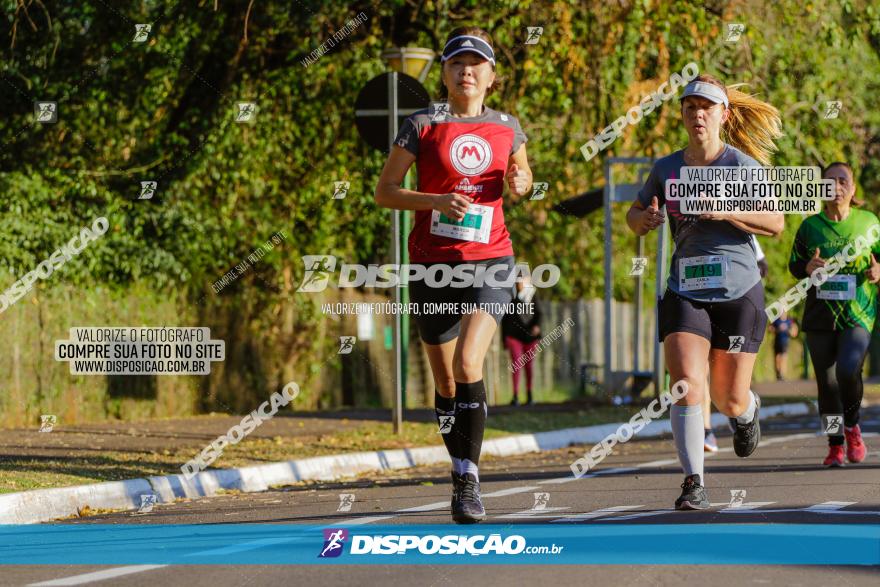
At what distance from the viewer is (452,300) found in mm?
7715

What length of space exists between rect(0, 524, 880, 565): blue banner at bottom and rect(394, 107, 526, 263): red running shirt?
4.67 feet

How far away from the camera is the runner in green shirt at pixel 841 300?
1102cm

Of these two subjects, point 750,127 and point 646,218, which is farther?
point 750,127

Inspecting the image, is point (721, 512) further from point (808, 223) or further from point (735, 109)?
point (808, 223)

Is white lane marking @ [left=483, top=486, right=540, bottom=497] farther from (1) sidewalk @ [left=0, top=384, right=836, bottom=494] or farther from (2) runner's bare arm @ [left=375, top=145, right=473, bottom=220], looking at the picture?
(1) sidewalk @ [left=0, top=384, right=836, bottom=494]

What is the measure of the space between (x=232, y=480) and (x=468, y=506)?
158 inches

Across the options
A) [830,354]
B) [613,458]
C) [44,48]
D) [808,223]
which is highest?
[44,48]

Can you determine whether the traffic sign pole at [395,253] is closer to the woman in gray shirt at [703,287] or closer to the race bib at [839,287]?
the race bib at [839,287]

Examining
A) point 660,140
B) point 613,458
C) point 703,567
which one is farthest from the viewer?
point 660,140

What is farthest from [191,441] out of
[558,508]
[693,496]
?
[693,496]

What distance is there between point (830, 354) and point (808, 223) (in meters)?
1.00

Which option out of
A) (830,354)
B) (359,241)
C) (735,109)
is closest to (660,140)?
(359,241)

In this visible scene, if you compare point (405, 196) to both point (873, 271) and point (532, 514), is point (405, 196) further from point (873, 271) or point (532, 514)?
point (873, 271)

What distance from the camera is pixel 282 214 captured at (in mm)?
19562
